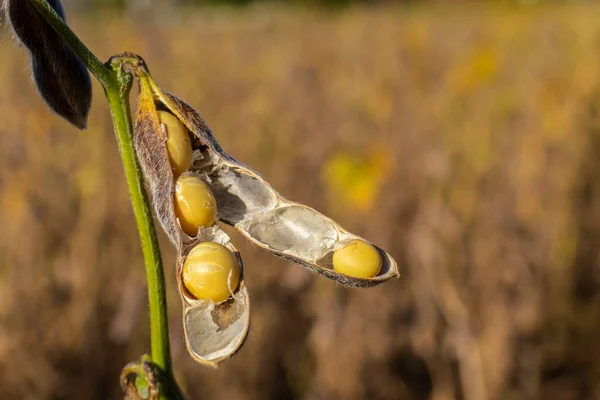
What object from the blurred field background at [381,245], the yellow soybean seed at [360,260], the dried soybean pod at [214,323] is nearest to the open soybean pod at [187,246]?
the dried soybean pod at [214,323]

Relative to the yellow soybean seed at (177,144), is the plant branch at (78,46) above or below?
above

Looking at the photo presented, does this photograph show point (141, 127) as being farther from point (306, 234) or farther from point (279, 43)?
point (279, 43)

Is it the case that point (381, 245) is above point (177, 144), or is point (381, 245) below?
below

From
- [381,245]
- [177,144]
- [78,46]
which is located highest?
[78,46]

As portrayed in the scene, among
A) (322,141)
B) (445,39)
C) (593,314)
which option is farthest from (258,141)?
(445,39)

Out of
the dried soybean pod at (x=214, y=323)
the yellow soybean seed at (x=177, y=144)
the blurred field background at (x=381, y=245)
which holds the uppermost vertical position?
the yellow soybean seed at (x=177, y=144)

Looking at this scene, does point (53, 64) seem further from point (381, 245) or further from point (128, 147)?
point (381, 245)

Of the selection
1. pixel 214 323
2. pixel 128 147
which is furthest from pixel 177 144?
pixel 214 323

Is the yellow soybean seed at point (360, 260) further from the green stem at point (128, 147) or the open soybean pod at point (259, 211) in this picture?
the green stem at point (128, 147)
